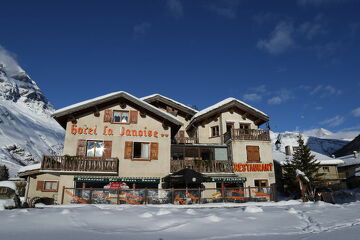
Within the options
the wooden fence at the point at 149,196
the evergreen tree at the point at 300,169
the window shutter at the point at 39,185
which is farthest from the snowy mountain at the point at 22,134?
the evergreen tree at the point at 300,169

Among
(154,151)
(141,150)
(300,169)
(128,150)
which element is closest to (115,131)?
(128,150)

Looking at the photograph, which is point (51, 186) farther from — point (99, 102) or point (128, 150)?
point (99, 102)

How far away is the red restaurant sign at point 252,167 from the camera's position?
24.0 meters

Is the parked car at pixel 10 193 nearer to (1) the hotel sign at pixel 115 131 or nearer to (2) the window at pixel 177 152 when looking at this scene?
(1) the hotel sign at pixel 115 131

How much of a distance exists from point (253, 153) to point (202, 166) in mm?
5283

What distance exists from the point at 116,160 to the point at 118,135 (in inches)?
93.7

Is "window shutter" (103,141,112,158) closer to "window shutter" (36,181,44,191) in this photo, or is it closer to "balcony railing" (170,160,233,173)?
"balcony railing" (170,160,233,173)

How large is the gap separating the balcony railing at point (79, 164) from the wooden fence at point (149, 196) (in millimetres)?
1977

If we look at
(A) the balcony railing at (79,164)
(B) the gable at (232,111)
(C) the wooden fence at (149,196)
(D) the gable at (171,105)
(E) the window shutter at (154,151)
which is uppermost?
(D) the gable at (171,105)

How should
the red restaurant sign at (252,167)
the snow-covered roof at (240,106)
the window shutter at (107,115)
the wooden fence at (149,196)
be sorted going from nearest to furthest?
1. the wooden fence at (149,196)
2. the window shutter at (107,115)
3. the red restaurant sign at (252,167)
4. the snow-covered roof at (240,106)

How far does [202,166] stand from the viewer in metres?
23.2

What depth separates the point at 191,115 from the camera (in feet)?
100

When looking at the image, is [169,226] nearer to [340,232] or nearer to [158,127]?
[340,232]

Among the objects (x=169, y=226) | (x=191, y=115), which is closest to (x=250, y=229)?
(x=169, y=226)
